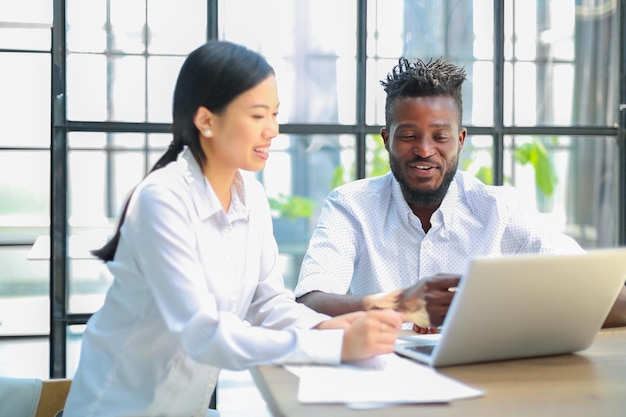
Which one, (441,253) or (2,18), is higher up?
(2,18)

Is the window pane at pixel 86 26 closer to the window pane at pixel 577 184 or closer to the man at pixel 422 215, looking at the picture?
the man at pixel 422 215

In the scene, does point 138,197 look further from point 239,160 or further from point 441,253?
point 441,253

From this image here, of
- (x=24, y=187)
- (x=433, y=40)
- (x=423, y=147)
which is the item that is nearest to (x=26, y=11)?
(x=24, y=187)

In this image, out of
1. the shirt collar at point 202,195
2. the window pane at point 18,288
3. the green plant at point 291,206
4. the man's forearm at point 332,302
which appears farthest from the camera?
the green plant at point 291,206

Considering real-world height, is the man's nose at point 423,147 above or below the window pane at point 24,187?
above

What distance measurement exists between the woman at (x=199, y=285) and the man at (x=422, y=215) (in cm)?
60

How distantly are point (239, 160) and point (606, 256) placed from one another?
0.76 meters

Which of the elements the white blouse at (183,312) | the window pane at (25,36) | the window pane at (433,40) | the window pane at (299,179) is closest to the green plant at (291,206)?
the window pane at (299,179)

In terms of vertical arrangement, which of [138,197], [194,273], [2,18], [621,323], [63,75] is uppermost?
[2,18]

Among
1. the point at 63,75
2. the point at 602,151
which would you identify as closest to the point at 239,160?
the point at 63,75

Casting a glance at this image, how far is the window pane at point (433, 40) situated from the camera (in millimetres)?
3576

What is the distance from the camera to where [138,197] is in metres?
1.59

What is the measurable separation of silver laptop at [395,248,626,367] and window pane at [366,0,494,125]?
7.01 ft

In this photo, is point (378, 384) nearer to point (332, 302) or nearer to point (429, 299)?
point (429, 299)
